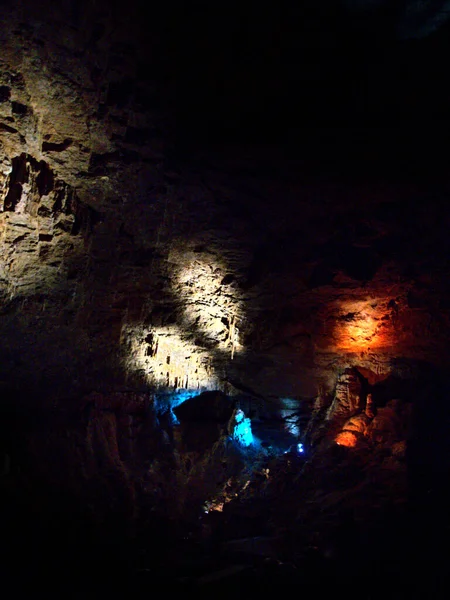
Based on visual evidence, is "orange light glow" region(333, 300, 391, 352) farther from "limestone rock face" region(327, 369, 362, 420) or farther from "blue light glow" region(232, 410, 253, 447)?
"blue light glow" region(232, 410, 253, 447)

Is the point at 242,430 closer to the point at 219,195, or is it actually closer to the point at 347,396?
the point at 347,396

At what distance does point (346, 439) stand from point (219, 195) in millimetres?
5335

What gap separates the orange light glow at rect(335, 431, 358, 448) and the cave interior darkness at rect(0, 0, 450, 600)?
3 cm

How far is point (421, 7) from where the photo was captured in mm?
5738

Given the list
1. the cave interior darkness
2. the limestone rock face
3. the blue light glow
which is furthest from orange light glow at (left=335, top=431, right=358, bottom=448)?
the blue light glow

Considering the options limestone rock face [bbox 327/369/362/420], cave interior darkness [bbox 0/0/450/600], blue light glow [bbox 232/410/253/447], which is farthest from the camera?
blue light glow [bbox 232/410/253/447]

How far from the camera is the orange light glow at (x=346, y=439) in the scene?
809cm

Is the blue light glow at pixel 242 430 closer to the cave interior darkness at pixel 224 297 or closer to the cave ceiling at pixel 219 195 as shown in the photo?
the cave interior darkness at pixel 224 297

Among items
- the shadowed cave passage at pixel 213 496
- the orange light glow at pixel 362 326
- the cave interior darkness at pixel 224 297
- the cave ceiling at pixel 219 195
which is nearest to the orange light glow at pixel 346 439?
the cave interior darkness at pixel 224 297

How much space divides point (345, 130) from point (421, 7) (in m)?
1.79

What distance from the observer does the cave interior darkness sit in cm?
477

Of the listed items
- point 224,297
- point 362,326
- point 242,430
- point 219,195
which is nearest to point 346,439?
point 362,326

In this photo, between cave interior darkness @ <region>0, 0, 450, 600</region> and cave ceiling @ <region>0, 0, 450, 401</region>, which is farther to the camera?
cave ceiling @ <region>0, 0, 450, 401</region>

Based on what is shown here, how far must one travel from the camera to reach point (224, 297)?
344 inches
